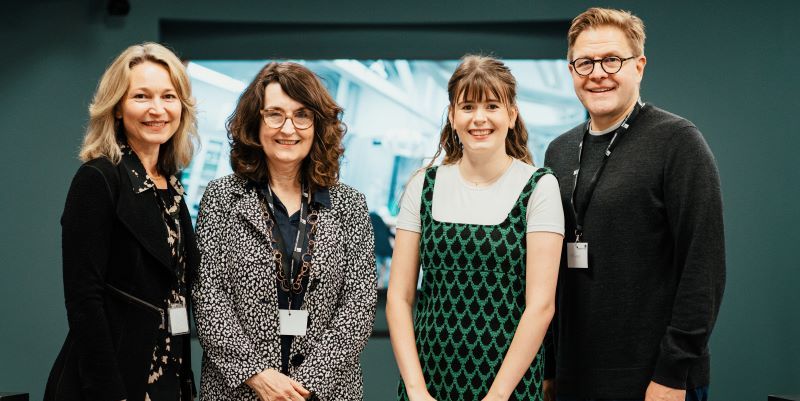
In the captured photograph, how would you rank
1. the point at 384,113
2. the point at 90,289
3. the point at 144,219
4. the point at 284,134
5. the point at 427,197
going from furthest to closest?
the point at 384,113 → the point at 284,134 → the point at 427,197 → the point at 144,219 → the point at 90,289

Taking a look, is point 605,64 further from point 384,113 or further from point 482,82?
point 384,113

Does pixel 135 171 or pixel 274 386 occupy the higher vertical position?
pixel 135 171

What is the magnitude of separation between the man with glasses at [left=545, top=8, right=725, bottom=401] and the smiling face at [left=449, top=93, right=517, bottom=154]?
1.07ft

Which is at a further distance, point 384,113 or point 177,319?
point 384,113

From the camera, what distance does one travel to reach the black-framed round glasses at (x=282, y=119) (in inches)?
92.5

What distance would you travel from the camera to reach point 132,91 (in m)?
2.24

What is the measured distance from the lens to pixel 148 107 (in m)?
2.23

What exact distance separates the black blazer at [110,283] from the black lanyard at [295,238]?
0.33m

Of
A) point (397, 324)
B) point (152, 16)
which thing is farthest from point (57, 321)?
point (397, 324)

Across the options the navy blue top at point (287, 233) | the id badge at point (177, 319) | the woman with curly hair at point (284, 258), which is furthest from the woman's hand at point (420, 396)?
the id badge at point (177, 319)

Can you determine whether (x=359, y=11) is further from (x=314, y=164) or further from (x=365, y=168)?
Answer: (x=314, y=164)

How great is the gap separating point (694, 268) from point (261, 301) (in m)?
1.21

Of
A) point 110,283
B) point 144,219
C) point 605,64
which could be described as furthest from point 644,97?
point 110,283

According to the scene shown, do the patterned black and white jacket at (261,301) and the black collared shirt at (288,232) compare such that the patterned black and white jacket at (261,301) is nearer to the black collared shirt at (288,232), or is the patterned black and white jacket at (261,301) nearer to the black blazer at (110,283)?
the black collared shirt at (288,232)
